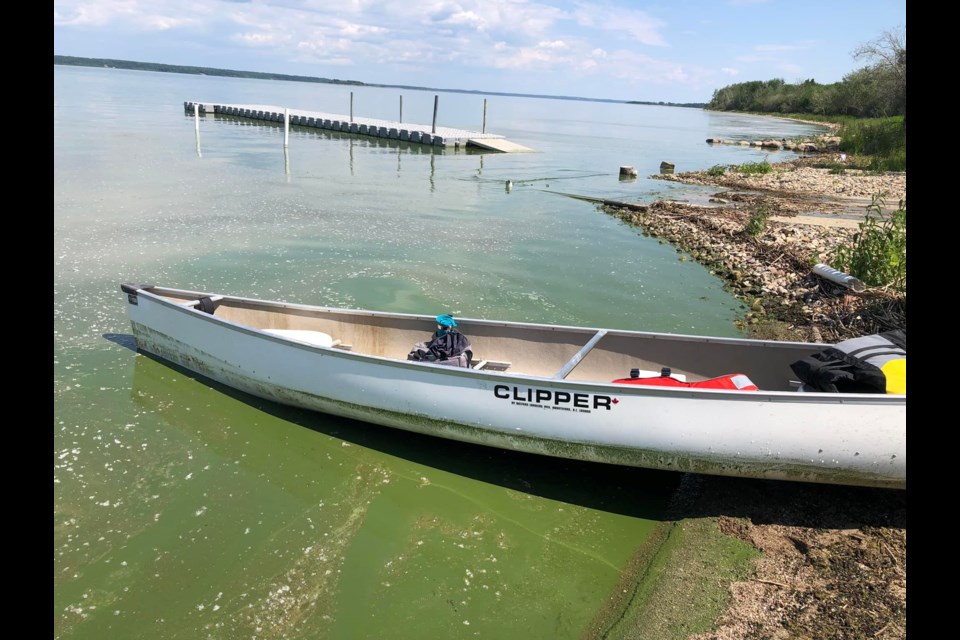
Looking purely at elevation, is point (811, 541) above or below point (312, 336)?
below

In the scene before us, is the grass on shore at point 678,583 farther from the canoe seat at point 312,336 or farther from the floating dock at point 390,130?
the floating dock at point 390,130

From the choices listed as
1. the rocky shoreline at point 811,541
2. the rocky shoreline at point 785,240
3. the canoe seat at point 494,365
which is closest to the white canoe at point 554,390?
the canoe seat at point 494,365

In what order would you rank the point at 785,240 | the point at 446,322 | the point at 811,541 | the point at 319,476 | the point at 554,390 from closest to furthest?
the point at 811,541 < the point at 554,390 < the point at 319,476 < the point at 446,322 < the point at 785,240

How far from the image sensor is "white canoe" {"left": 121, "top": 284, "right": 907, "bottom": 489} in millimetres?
5766

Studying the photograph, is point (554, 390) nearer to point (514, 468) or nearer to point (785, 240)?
point (514, 468)

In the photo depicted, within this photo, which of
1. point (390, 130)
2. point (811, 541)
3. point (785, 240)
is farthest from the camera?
point (390, 130)

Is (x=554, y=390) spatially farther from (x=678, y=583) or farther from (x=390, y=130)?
(x=390, y=130)

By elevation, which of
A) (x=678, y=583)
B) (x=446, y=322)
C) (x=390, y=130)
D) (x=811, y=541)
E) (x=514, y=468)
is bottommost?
(x=678, y=583)

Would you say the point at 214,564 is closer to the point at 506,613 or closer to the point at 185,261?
the point at 506,613

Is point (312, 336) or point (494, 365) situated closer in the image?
point (494, 365)

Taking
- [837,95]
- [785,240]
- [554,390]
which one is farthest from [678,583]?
[837,95]

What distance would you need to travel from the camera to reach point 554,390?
6398 mm

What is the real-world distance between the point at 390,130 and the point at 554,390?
4198cm
